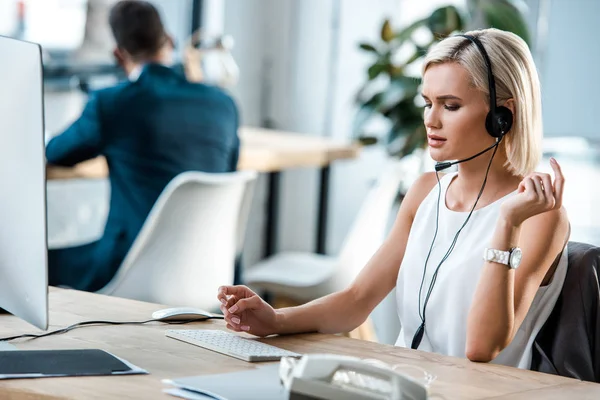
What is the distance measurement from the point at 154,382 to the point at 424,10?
3.88m

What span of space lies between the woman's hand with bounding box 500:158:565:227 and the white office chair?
4.93ft

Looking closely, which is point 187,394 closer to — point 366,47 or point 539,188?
point 539,188

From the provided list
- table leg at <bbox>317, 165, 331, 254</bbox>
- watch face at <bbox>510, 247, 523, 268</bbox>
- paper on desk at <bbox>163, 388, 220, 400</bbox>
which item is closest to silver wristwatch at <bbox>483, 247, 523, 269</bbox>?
watch face at <bbox>510, 247, 523, 268</bbox>

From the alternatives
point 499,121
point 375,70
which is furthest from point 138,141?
point 499,121

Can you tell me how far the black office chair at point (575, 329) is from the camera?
1.64 metres

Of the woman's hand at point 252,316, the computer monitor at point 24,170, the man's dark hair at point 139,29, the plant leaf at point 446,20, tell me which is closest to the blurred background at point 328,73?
the plant leaf at point 446,20

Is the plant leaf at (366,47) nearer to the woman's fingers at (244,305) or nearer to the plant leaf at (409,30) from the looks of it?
the plant leaf at (409,30)

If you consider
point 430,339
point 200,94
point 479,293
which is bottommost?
point 430,339

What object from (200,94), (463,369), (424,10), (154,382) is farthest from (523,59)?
(424,10)

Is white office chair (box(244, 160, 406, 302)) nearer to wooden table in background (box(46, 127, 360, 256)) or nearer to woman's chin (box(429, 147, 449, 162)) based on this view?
wooden table in background (box(46, 127, 360, 256))

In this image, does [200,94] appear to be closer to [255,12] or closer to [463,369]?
[463,369]

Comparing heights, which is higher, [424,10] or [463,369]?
[424,10]

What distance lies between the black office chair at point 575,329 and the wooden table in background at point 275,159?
70.2 inches

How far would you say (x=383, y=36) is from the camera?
3.99m
